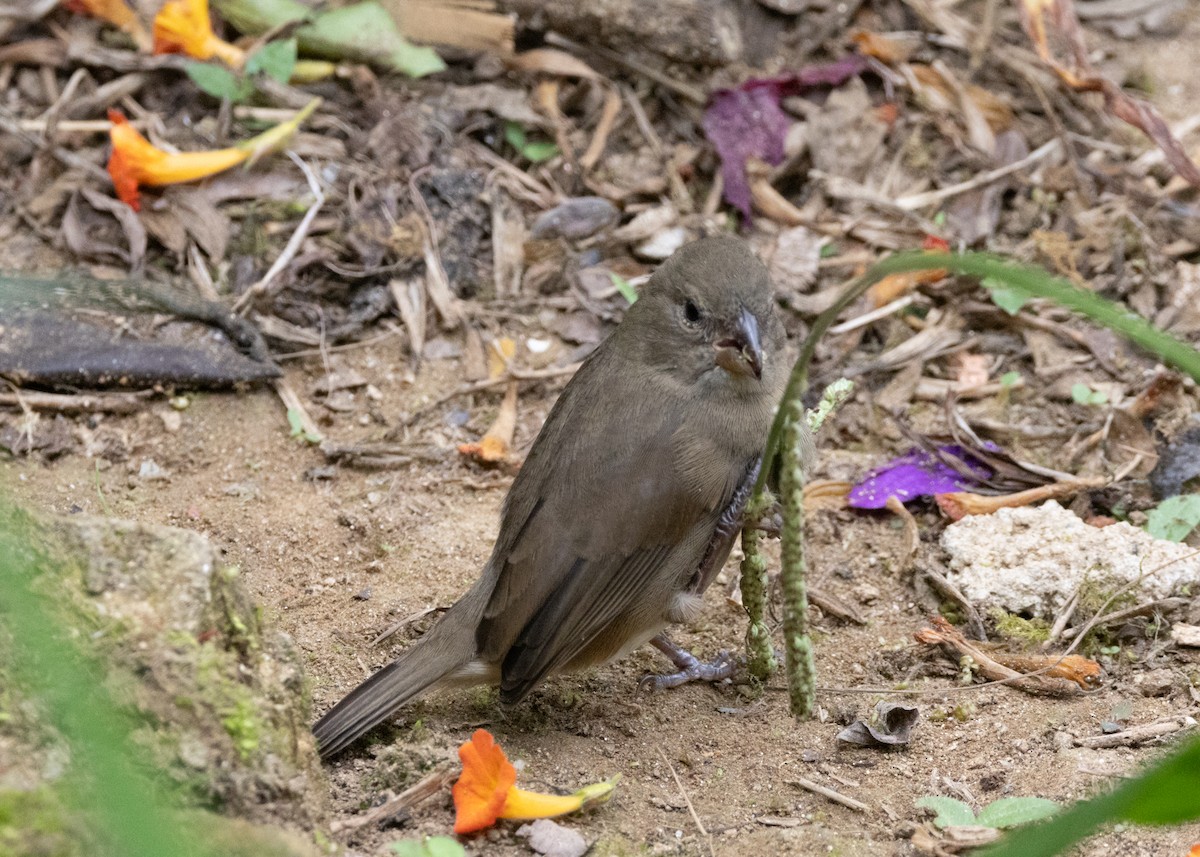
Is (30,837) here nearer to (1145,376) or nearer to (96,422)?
(96,422)

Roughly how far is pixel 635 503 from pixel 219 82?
10.5ft

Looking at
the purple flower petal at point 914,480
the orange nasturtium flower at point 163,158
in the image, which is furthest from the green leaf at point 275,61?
the purple flower petal at point 914,480

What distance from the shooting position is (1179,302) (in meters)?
5.59

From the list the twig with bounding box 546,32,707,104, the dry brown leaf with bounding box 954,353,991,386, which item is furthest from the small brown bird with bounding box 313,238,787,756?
the twig with bounding box 546,32,707,104

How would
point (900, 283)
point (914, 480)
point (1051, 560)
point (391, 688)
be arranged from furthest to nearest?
point (900, 283), point (914, 480), point (1051, 560), point (391, 688)

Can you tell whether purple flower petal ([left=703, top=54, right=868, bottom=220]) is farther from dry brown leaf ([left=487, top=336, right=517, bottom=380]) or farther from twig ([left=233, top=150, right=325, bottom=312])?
twig ([left=233, top=150, right=325, bottom=312])

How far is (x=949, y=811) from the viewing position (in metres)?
3.24

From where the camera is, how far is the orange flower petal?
10.4 feet

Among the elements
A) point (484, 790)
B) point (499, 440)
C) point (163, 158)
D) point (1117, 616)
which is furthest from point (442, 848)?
point (163, 158)

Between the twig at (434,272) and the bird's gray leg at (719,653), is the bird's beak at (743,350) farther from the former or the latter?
the twig at (434,272)

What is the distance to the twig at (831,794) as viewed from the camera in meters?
3.43

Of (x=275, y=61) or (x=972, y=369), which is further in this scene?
(x=275, y=61)

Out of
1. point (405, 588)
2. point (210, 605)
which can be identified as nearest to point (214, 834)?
point (210, 605)

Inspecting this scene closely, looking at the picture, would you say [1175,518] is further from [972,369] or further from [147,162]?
[147,162]
